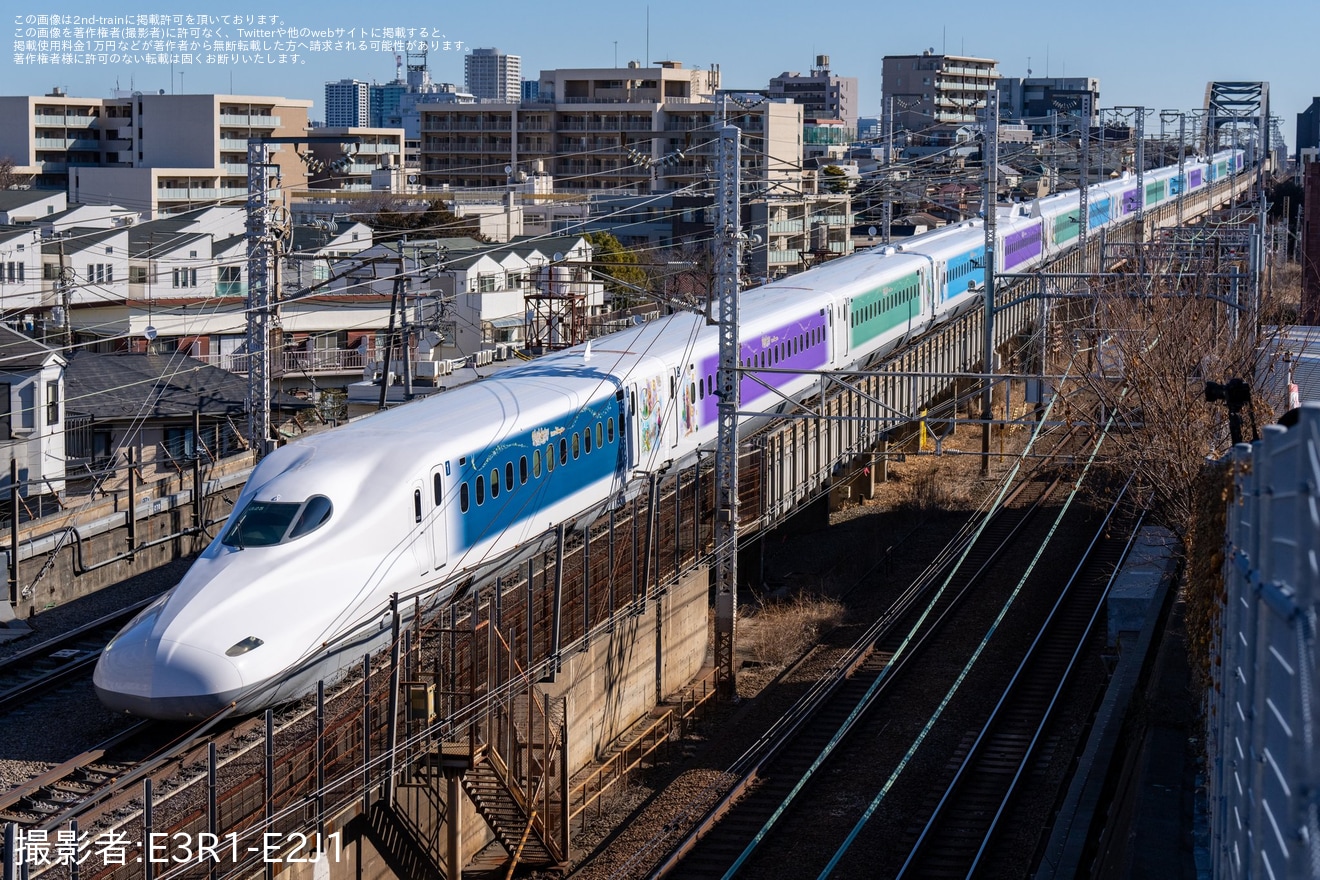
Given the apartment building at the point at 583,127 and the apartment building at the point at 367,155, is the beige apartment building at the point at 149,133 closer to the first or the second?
the apartment building at the point at 367,155

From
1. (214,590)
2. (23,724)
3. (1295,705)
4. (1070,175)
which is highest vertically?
(1070,175)

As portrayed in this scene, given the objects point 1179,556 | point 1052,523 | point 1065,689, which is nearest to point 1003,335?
point 1052,523

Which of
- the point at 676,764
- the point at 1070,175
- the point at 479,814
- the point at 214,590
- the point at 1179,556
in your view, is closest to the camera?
the point at 214,590

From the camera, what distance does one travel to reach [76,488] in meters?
26.3

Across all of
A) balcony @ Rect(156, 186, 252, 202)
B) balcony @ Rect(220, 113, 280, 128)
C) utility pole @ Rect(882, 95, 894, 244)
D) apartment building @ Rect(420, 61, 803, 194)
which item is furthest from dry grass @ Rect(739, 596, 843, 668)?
balcony @ Rect(220, 113, 280, 128)

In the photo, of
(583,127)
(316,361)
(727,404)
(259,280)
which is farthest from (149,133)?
(727,404)

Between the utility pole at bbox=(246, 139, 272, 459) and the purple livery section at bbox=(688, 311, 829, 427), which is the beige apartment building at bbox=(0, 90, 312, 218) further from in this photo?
the utility pole at bbox=(246, 139, 272, 459)

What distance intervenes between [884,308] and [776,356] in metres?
7.24

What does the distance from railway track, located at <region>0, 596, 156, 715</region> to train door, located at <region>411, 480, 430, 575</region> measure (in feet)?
12.3

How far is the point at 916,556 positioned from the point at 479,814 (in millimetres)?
13299

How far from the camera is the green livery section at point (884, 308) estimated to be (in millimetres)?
29734

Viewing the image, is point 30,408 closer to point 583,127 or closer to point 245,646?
point 245,646

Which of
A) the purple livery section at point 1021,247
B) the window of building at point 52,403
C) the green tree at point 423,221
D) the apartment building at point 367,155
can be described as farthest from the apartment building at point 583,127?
the window of building at point 52,403

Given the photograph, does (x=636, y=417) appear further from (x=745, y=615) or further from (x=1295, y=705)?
(x=1295, y=705)
